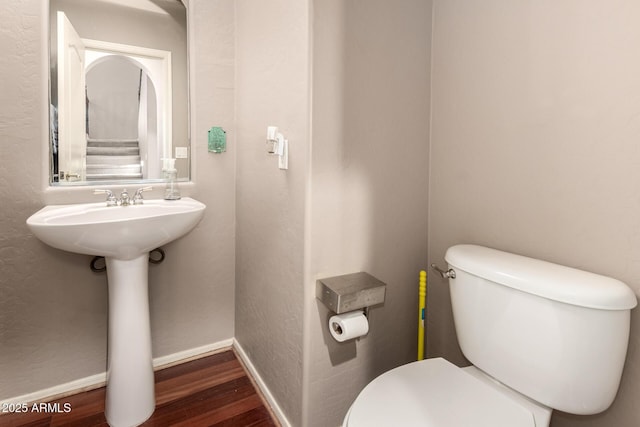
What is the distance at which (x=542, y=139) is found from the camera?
1.04 metres

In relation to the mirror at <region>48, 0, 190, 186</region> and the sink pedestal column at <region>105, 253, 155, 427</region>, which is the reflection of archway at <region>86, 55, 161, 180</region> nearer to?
the mirror at <region>48, 0, 190, 186</region>

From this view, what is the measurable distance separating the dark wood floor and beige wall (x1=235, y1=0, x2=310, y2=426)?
11 cm

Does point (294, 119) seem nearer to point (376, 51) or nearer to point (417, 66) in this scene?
point (376, 51)

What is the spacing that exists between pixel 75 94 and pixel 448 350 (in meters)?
1.86

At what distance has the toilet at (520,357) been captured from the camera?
0.81 metres

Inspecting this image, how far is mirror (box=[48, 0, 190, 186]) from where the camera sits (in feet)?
4.72

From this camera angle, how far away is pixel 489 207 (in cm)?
120

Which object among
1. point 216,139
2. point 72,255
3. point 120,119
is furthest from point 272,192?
point 72,255

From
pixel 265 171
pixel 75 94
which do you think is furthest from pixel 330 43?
pixel 75 94

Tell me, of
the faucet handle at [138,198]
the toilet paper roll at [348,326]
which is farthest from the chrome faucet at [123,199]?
the toilet paper roll at [348,326]

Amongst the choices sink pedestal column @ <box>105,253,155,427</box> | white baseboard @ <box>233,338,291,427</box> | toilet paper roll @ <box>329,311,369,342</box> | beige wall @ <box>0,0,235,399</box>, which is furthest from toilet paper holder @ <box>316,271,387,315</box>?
beige wall @ <box>0,0,235,399</box>

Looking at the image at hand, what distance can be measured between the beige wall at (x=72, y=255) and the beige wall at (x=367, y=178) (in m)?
0.80

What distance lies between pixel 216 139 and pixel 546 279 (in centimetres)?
147

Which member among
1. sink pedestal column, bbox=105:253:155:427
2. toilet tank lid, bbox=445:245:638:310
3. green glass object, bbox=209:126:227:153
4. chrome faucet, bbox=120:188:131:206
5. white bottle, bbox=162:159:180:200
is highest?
green glass object, bbox=209:126:227:153
